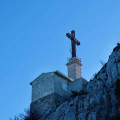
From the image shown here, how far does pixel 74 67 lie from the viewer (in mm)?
31969

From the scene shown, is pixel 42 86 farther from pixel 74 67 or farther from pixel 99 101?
pixel 99 101

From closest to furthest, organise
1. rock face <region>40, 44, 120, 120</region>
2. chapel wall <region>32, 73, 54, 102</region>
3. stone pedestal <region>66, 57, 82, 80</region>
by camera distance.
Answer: rock face <region>40, 44, 120, 120</region> < chapel wall <region>32, 73, 54, 102</region> < stone pedestal <region>66, 57, 82, 80</region>

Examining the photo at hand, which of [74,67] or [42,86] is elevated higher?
[74,67]

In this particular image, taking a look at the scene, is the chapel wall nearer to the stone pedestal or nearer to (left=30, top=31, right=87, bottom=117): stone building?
(left=30, top=31, right=87, bottom=117): stone building

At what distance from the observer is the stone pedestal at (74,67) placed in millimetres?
31438

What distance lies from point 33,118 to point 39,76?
19.4 feet

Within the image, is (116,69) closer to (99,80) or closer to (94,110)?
(99,80)

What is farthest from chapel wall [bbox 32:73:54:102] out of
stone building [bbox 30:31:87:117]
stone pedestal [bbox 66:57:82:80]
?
stone pedestal [bbox 66:57:82:80]

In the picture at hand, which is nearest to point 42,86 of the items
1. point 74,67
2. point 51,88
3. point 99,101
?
point 51,88

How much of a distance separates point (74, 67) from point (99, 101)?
49.1ft

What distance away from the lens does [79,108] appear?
17703 mm

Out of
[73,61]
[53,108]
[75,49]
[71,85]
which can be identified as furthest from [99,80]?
[75,49]

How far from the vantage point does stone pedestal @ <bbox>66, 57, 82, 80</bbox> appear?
103ft

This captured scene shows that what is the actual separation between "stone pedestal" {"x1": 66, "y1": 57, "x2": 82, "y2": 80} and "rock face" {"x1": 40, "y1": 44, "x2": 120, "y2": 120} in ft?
35.6
